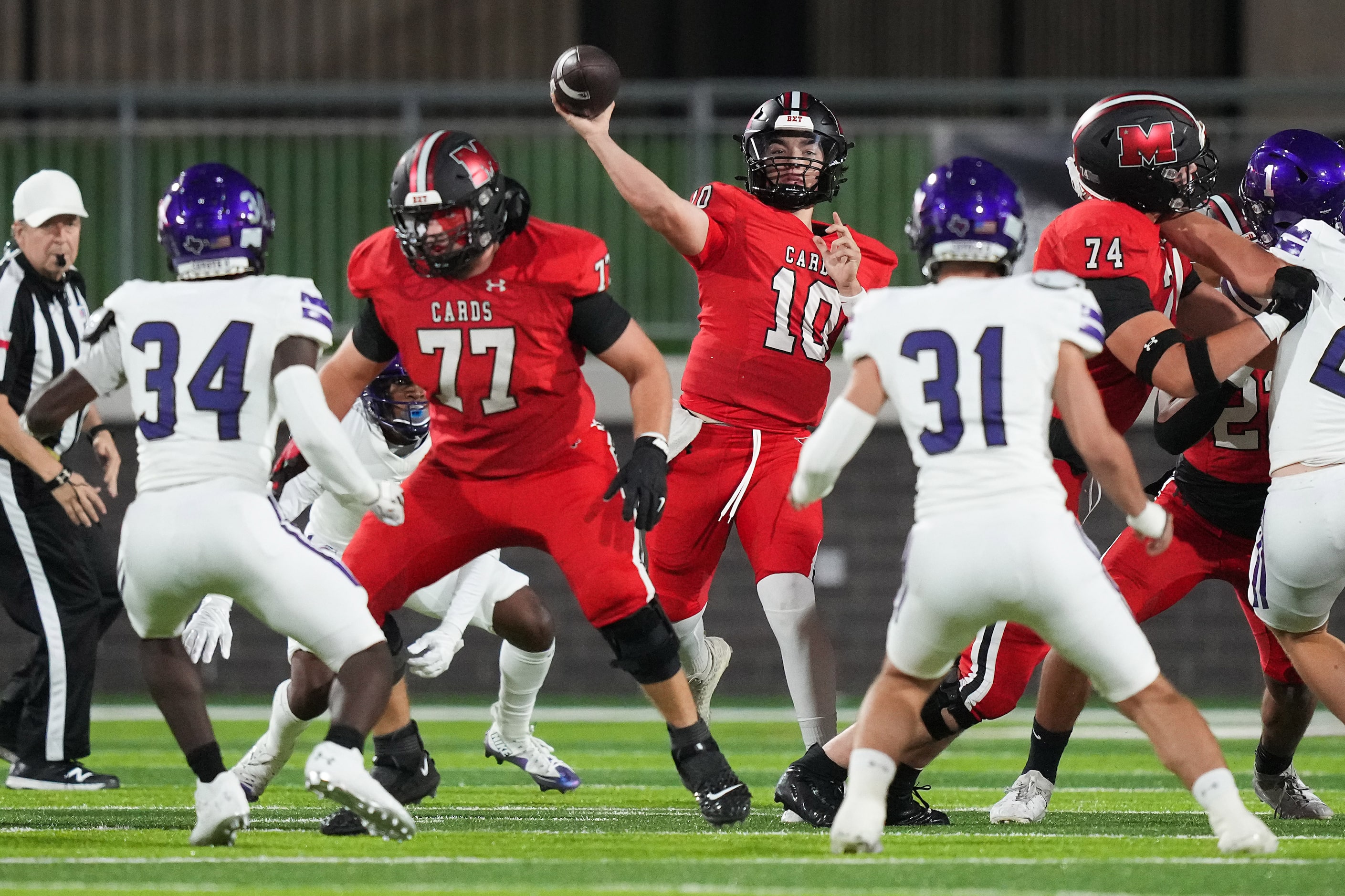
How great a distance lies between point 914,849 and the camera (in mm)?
4500

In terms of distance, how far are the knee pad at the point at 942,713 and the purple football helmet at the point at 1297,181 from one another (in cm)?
153

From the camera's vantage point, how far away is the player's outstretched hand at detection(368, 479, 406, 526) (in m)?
4.70

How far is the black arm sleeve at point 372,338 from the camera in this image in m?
5.04

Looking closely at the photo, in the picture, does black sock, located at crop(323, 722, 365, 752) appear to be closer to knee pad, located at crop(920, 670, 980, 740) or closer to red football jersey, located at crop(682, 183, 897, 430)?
knee pad, located at crop(920, 670, 980, 740)

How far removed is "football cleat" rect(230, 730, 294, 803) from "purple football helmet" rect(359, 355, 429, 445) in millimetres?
1147

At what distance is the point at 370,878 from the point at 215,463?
1.10 metres

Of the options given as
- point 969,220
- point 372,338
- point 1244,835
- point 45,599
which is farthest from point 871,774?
point 45,599

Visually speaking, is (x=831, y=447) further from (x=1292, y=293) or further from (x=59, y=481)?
(x=59, y=481)

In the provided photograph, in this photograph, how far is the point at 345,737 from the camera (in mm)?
4406

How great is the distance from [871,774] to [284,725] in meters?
1.90

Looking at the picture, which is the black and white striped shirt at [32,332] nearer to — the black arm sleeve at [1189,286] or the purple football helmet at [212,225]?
the purple football helmet at [212,225]

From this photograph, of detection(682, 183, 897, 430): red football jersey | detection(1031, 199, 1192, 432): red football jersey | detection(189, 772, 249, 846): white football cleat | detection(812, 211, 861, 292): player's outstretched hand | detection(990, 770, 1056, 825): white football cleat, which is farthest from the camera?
detection(682, 183, 897, 430): red football jersey

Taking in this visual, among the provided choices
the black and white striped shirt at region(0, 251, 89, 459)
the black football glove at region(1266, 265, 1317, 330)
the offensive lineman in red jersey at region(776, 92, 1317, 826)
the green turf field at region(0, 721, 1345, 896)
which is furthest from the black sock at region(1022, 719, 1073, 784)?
the black and white striped shirt at region(0, 251, 89, 459)

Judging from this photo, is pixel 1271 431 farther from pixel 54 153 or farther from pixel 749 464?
pixel 54 153
